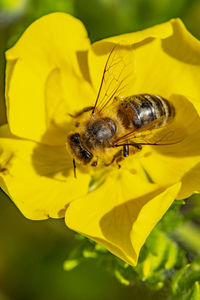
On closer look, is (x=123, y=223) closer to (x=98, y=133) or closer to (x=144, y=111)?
(x=98, y=133)

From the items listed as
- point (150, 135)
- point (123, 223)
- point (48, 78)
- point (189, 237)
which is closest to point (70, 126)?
point (48, 78)

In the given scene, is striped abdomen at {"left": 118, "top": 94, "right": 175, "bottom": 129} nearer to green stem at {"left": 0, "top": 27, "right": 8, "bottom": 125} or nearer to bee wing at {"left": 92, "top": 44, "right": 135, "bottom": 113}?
bee wing at {"left": 92, "top": 44, "right": 135, "bottom": 113}

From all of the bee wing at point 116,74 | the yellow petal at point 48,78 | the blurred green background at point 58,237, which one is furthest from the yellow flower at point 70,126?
the blurred green background at point 58,237

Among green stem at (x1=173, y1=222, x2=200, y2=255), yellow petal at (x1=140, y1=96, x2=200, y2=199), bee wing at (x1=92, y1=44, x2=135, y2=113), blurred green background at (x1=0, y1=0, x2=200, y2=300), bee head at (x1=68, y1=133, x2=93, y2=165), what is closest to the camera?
bee head at (x1=68, y1=133, x2=93, y2=165)

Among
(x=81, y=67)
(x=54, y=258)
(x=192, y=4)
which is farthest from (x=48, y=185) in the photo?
(x=192, y=4)

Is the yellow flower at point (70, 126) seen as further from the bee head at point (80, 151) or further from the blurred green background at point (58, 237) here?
the blurred green background at point (58, 237)

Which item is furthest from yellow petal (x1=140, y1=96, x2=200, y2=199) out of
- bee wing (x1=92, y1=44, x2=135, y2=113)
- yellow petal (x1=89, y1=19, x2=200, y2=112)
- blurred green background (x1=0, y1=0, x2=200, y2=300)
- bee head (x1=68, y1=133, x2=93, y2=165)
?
blurred green background (x1=0, y1=0, x2=200, y2=300)
